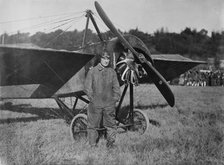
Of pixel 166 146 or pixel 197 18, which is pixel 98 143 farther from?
pixel 197 18

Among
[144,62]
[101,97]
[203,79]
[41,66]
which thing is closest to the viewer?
→ [101,97]

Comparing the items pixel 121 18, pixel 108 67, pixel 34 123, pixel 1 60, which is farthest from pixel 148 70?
pixel 34 123

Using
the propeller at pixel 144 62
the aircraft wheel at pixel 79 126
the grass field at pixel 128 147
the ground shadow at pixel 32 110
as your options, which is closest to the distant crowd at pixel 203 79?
the ground shadow at pixel 32 110

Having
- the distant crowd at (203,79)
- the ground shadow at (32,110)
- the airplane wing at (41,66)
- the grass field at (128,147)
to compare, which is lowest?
the ground shadow at (32,110)

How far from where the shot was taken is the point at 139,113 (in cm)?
757

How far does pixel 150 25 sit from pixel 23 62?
3773 mm

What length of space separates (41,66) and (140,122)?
2.93 metres

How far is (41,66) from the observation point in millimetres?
7223

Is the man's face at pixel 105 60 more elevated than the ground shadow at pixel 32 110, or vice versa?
the man's face at pixel 105 60

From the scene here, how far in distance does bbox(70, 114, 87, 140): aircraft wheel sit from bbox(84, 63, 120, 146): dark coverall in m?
0.83

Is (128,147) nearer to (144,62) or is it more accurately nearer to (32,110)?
(144,62)

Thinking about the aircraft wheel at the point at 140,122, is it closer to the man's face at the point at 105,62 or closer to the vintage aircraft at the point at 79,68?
the vintage aircraft at the point at 79,68

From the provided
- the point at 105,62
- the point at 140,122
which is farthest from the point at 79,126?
the point at 105,62

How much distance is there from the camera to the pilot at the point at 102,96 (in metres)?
5.81
